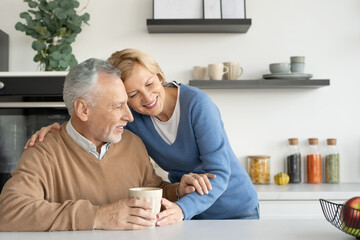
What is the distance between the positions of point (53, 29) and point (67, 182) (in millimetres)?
1844

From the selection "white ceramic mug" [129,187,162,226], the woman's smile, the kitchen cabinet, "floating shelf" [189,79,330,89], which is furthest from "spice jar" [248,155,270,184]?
"white ceramic mug" [129,187,162,226]

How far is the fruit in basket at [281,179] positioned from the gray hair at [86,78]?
1958 millimetres

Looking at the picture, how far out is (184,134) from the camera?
1836 millimetres

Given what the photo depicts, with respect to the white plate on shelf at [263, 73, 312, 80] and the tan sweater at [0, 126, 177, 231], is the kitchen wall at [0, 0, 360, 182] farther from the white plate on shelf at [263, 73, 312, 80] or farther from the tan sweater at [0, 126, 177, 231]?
the tan sweater at [0, 126, 177, 231]

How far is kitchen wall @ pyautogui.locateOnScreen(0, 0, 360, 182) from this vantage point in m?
3.52

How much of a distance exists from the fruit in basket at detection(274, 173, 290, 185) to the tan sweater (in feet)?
5.54

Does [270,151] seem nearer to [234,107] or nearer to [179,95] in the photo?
[234,107]

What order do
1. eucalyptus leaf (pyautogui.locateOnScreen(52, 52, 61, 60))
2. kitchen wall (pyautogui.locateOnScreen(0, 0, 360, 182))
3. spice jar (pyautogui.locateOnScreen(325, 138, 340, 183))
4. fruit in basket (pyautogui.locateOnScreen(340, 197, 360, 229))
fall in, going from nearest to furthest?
fruit in basket (pyautogui.locateOnScreen(340, 197, 360, 229)) < eucalyptus leaf (pyautogui.locateOnScreen(52, 52, 61, 60)) < spice jar (pyautogui.locateOnScreen(325, 138, 340, 183)) < kitchen wall (pyautogui.locateOnScreen(0, 0, 360, 182))

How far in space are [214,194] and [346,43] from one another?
2338 mm

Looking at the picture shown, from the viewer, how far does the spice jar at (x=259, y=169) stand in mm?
3389

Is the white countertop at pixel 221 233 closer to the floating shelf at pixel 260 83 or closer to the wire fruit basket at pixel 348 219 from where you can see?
the wire fruit basket at pixel 348 219

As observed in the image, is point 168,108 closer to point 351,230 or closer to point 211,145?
point 211,145

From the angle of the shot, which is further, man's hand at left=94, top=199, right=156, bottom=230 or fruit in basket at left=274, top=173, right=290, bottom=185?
fruit in basket at left=274, top=173, right=290, bottom=185

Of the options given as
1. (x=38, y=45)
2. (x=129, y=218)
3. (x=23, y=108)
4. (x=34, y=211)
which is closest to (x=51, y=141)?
(x=34, y=211)
